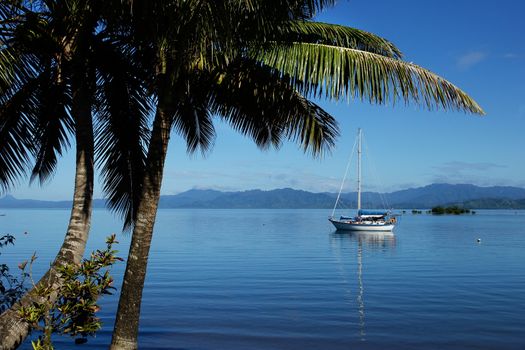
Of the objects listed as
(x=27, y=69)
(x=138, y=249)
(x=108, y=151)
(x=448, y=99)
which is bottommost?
(x=138, y=249)

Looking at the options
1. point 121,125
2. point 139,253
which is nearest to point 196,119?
point 121,125

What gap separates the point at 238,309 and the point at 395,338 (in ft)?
19.5

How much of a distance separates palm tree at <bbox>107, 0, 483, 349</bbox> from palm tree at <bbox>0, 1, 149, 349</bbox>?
104 centimetres

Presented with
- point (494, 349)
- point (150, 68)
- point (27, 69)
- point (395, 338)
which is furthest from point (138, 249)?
point (494, 349)

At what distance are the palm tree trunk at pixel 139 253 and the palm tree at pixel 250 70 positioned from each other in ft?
0.05

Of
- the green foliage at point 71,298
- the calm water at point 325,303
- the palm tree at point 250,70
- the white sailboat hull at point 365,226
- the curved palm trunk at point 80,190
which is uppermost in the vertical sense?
the palm tree at point 250,70

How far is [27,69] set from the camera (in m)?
8.83

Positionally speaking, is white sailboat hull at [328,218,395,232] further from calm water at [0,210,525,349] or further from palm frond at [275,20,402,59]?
palm frond at [275,20,402,59]

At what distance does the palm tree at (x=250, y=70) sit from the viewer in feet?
22.1

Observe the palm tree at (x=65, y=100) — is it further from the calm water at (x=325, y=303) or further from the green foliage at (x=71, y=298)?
the calm water at (x=325, y=303)

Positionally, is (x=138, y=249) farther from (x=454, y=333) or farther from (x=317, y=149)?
(x=454, y=333)

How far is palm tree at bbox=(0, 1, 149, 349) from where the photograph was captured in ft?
26.0

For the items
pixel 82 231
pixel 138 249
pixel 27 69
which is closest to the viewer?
pixel 138 249

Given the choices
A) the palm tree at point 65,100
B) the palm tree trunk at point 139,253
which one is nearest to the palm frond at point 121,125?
the palm tree at point 65,100
